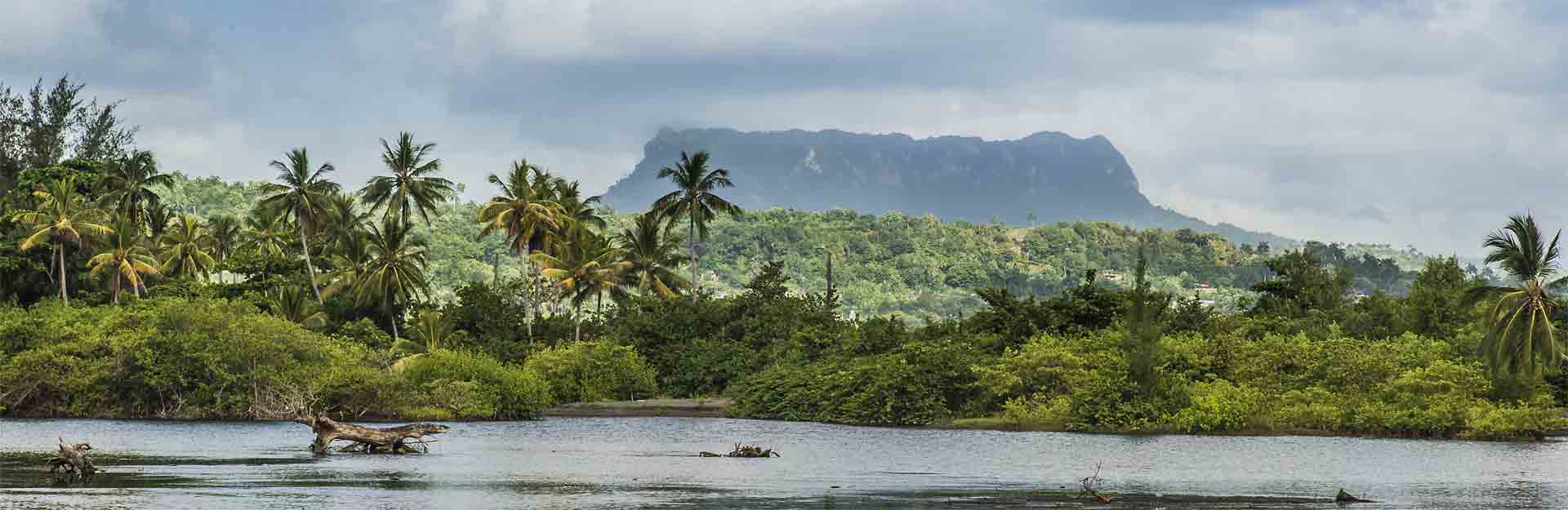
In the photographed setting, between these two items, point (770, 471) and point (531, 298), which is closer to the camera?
point (770, 471)

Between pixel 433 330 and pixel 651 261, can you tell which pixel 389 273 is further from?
pixel 651 261

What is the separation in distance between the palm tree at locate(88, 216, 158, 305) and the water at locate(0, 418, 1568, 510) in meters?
28.7

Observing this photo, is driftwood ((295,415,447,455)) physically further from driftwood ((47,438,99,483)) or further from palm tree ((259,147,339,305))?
palm tree ((259,147,339,305))

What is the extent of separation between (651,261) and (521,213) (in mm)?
10504

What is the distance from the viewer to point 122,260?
91062 millimetres

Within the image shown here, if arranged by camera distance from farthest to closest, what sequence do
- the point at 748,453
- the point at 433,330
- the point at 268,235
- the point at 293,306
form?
the point at 268,235
the point at 293,306
the point at 433,330
the point at 748,453

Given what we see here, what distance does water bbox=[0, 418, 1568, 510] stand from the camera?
33.7 metres

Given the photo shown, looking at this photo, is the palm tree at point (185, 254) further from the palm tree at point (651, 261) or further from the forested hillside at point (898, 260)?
the forested hillside at point (898, 260)

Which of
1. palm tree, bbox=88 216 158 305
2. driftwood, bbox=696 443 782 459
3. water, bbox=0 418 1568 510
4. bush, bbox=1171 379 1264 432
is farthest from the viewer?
palm tree, bbox=88 216 158 305

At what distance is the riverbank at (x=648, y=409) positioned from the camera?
8094 centimetres

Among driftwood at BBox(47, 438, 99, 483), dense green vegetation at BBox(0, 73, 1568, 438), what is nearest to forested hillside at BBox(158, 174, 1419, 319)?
dense green vegetation at BBox(0, 73, 1568, 438)

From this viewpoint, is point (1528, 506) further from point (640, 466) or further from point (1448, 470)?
point (640, 466)

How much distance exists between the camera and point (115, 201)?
97.8 meters

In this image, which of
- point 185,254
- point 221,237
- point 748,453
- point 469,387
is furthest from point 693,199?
point 748,453
